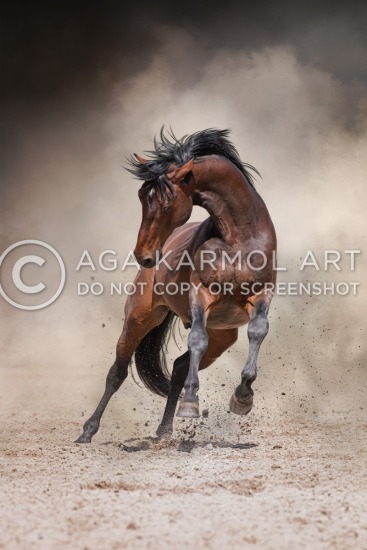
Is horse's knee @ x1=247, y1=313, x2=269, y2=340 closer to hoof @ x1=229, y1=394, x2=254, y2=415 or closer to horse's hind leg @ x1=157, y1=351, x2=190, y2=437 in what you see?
hoof @ x1=229, y1=394, x2=254, y2=415

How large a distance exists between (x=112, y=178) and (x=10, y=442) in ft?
15.3

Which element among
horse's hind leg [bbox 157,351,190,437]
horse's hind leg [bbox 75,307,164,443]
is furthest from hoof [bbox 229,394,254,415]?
horse's hind leg [bbox 75,307,164,443]

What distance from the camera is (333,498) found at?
10.6ft

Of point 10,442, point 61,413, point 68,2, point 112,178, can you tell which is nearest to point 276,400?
point 61,413

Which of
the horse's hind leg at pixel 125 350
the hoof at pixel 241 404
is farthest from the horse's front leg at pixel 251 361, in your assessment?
the horse's hind leg at pixel 125 350

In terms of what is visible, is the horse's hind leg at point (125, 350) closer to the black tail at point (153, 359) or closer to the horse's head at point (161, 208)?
the black tail at point (153, 359)

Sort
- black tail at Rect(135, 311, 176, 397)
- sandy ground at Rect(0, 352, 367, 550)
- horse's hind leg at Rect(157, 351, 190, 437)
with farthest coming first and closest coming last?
1. black tail at Rect(135, 311, 176, 397)
2. horse's hind leg at Rect(157, 351, 190, 437)
3. sandy ground at Rect(0, 352, 367, 550)

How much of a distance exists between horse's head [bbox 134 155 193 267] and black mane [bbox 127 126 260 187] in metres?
0.05

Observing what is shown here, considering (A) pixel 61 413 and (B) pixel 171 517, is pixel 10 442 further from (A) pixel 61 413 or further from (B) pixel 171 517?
(B) pixel 171 517

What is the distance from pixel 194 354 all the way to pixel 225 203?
39.1 inches

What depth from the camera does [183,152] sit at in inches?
189

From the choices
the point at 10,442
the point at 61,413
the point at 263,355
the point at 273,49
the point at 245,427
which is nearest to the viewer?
the point at 10,442

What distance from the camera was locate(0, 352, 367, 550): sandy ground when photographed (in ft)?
9.13

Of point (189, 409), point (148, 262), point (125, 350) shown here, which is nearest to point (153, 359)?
point (125, 350)
